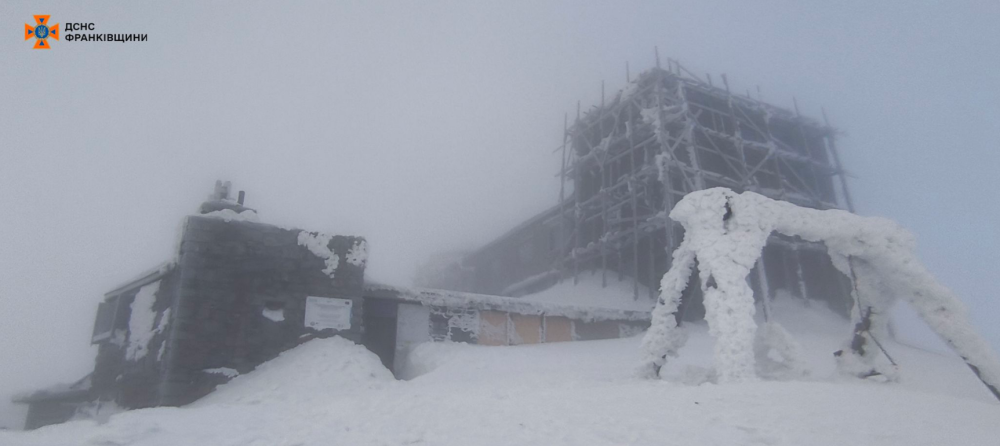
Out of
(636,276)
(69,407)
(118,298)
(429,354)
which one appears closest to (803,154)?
(636,276)

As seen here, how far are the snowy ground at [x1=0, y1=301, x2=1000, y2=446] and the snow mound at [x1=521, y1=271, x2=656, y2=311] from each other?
10.1 meters

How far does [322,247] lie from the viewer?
11.1 meters

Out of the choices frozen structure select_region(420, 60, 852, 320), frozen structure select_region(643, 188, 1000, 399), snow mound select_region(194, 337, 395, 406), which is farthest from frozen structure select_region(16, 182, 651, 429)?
frozen structure select_region(420, 60, 852, 320)

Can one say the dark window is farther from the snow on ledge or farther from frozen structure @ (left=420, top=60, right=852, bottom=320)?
frozen structure @ (left=420, top=60, right=852, bottom=320)

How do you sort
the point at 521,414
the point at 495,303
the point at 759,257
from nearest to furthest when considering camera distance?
the point at 521,414 → the point at 759,257 → the point at 495,303

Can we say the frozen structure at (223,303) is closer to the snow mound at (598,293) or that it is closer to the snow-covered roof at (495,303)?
the snow-covered roof at (495,303)

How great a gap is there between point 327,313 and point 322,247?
1320 millimetres

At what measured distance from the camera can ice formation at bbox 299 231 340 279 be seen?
35.9 feet

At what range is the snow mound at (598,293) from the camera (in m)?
20.0

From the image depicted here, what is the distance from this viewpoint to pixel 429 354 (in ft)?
38.2

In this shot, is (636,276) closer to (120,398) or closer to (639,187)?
(639,187)

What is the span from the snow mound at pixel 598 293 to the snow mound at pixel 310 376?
33.2ft

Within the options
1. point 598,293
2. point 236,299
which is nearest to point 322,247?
point 236,299

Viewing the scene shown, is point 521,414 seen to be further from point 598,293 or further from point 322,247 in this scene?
point 598,293
